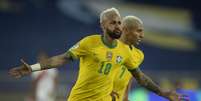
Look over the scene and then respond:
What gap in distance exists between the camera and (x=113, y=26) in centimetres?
1021

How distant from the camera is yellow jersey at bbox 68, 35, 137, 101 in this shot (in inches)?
402

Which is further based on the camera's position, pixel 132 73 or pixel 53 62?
pixel 132 73

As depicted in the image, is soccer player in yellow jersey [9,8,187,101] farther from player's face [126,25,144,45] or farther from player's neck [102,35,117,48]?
player's face [126,25,144,45]

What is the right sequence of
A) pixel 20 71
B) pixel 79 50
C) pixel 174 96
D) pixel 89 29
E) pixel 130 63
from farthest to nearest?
pixel 89 29 → pixel 174 96 → pixel 130 63 → pixel 79 50 → pixel 20 71

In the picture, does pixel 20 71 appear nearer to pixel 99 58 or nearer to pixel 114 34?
pixel 99 58

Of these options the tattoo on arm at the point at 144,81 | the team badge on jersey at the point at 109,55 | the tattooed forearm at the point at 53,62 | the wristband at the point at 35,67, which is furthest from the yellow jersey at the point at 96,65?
the tattoo on arm at the point at 144,81

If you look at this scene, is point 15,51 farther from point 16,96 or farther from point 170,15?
point 170,15

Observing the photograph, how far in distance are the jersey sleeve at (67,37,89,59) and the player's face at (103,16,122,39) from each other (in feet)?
0.92

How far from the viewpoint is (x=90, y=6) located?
26953 millimetres

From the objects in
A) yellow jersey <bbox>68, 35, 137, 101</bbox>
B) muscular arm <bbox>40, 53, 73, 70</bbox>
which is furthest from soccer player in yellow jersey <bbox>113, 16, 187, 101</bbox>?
muscular arm <bbox>40, 53, 73, 70</bbox>

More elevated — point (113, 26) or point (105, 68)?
point (113, 26)

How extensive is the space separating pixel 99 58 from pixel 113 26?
416mm

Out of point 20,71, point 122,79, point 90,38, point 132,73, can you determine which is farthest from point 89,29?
point 20,71

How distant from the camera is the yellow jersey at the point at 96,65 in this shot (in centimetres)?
1022
